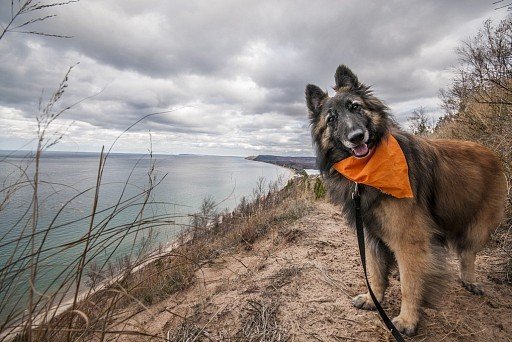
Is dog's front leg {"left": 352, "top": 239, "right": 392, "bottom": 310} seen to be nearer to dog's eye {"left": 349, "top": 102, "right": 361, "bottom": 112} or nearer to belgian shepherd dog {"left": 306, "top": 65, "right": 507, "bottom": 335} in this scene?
belgian shepherd dog {"left": 306, "top": 65, "right": 507, "bottom": 335}

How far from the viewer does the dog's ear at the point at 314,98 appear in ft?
11.9

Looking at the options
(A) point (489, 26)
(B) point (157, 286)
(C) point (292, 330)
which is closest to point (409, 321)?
(C) point (292, 330)

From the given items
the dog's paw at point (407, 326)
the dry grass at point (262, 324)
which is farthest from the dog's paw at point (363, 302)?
the dry grass at point (262, 324)

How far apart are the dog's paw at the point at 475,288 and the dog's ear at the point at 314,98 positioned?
2.68m

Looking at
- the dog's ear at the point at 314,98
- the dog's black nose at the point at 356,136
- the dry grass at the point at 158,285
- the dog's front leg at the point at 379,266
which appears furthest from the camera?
the dog's ear at the point at 314,98

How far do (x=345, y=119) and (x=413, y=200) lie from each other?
108cm

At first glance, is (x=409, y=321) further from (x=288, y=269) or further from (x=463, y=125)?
(x=463, y=125)

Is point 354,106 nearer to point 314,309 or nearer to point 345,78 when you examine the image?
point 345,78

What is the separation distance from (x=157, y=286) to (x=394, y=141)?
4500 mm

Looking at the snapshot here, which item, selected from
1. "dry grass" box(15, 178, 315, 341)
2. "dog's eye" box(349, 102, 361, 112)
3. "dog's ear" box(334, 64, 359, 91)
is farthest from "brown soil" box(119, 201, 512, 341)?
"dog's ear" box(334, 64, 359, 91)

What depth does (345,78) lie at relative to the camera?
11.6ft

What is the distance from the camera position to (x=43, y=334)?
1.40 m

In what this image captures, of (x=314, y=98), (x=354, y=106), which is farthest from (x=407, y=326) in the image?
(x=314, y=98)

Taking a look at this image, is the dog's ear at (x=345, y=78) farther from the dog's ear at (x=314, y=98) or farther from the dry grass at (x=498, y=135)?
the dry grass at (x=498, y=135)
